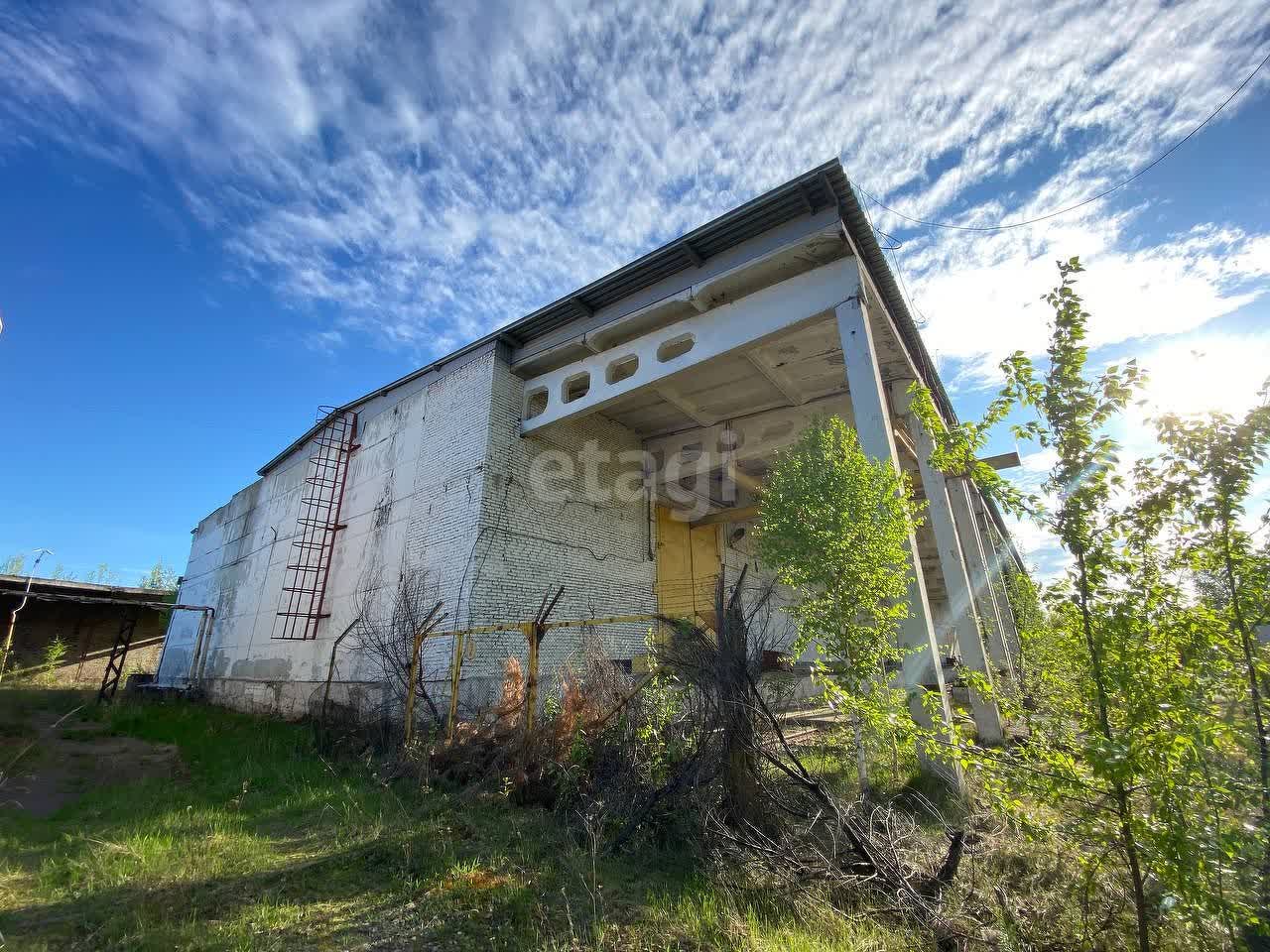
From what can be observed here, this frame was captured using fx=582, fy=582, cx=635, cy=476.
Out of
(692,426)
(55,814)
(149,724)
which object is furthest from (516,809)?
(149,724)

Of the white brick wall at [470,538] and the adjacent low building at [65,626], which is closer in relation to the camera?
the white brick wall at [470,538]

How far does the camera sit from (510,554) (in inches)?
429

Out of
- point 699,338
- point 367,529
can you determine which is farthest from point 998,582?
point 367,529

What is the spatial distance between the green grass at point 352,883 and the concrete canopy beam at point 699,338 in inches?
271

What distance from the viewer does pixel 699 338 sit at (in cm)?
994

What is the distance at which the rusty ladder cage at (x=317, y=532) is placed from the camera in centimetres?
1372

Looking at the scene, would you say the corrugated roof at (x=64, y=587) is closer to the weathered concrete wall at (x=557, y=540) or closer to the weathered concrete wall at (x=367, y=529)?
the weathered concrete wall at (x=367, y=529)

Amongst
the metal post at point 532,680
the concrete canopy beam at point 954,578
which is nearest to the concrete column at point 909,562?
the concrete canopy beam at point 954,578

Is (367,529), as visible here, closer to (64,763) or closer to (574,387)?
(574,387)

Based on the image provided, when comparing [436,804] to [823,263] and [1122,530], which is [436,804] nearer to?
[1122,530]

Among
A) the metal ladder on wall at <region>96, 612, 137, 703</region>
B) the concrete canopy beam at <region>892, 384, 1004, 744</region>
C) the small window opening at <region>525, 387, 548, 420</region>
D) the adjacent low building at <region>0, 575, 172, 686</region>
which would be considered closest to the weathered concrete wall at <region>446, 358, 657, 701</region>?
the small window opening at <region>525, 387, 548, 420</region>

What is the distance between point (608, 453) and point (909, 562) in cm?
761

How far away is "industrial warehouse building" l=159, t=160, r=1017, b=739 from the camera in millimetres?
9070

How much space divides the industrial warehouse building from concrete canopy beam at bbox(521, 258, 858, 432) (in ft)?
0.13
